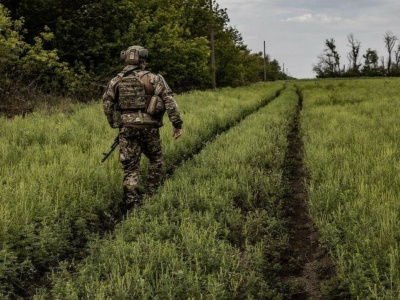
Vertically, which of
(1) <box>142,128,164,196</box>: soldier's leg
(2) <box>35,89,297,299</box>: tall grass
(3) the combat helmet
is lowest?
(2) <box>35,89,297,299</box>: tall grass

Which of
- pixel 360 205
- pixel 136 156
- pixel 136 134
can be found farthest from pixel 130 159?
pixel 360 205

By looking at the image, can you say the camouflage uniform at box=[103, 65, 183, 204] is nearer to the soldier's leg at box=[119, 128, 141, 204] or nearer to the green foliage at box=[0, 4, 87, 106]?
the soldier's leg at box=[119, 128, 141, 204]

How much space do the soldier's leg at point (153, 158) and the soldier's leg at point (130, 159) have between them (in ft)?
0.53

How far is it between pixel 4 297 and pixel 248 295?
2.11 m

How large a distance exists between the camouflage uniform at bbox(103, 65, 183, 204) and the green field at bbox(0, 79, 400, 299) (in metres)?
0.35

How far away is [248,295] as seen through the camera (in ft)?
9.32

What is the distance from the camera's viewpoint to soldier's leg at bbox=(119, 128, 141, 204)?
211 inches

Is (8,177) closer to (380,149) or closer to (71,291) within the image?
(71,291)

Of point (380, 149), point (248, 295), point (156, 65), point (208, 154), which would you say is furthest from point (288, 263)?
point (156, 65)

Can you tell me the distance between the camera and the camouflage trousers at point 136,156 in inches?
212

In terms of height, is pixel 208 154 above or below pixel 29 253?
above

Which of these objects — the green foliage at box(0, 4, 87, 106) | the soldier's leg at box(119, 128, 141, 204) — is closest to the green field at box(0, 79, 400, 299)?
the soldier's leg at box(119, 128, 141, 204)

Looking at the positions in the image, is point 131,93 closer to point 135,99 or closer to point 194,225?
point 135,99

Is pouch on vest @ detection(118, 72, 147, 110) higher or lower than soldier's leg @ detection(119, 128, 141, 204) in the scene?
higher
